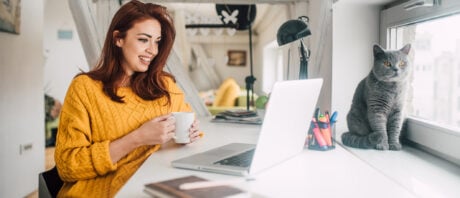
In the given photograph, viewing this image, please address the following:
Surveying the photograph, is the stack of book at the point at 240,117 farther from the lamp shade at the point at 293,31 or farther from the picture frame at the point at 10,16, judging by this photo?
the picture frame at the point at 10,16

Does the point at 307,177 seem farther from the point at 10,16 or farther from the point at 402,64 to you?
the point at 10,16

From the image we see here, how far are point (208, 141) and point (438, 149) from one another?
0.74 metres

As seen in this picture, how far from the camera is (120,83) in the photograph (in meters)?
1.31

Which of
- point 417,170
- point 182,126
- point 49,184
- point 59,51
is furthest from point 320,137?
point 59,51

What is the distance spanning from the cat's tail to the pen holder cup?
86 mm

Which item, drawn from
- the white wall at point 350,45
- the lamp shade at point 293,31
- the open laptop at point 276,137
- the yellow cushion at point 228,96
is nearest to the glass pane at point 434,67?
the white wall at point 350,45

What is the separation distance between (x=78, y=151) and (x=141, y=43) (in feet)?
1.33

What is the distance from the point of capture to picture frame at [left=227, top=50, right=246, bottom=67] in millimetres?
9555

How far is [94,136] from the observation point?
1.23 m

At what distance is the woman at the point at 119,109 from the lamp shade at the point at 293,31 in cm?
44

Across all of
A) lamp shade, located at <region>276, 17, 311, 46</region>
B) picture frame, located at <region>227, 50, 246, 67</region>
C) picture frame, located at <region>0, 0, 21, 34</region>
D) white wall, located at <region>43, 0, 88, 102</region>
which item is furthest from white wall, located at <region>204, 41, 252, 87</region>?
lamp shade, located at <region>276, 17, 311, 46</region>

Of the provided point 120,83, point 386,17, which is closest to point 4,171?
point 120,83

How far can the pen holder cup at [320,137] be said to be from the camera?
1.19 meters

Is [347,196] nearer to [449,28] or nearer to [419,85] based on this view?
[449,28]
